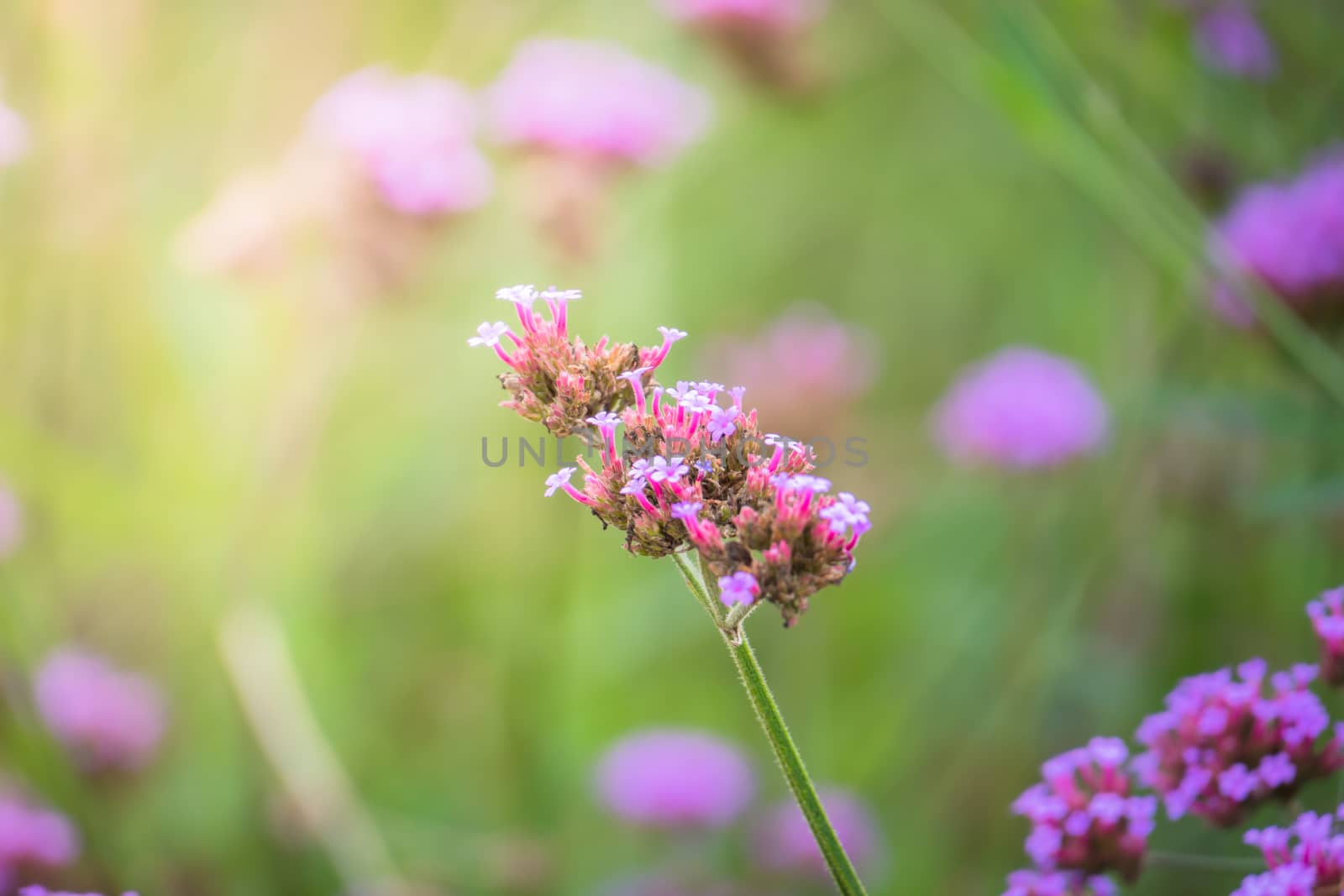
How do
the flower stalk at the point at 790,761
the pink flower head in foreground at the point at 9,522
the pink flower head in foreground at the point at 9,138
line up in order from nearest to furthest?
the flower stalk at the point at 790,761 < the pink flower head in foreground at the point at 9,138 < the pink flower head in foreground at the point at 9,522

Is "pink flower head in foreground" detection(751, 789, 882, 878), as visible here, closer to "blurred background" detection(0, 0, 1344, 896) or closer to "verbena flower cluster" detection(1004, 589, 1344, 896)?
"blurred background" detection(0, 0, 1344, 896)

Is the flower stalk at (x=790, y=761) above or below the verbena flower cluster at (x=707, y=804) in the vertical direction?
below

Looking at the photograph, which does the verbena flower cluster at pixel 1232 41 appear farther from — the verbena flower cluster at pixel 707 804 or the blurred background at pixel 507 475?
the verbena flower cluster at pixel 707 804

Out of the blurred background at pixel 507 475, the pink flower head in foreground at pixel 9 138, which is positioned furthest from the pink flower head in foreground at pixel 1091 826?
the pink flower head in foreground at pixel 9 138

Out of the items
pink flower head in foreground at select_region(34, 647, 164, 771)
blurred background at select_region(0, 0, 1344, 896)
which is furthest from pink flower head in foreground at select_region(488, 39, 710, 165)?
pink flower head in foreground at select_region(34, 647, 164, 771)

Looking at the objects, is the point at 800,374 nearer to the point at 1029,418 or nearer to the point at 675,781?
the point at 1029,418

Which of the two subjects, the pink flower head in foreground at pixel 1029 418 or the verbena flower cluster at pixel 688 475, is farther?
the pink flower head in foreground at pixel 1029 418
